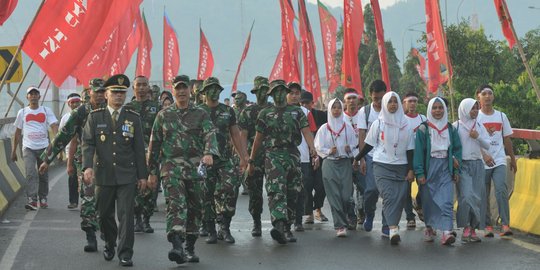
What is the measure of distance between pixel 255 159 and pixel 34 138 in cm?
469

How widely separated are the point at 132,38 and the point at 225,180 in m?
22.0

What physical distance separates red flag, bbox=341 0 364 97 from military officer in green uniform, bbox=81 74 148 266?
343 inches

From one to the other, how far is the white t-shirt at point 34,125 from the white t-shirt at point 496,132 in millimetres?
6769

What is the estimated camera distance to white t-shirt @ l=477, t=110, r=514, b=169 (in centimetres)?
1157

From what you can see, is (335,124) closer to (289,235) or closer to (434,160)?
(434,160)

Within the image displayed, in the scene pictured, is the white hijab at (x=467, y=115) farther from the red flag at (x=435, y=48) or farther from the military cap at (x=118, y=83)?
the red flag at (x=435, y=48)

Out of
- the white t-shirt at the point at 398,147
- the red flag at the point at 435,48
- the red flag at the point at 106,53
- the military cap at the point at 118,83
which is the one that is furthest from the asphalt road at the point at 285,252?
the red flag at the point at 106,53

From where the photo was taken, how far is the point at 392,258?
32.0ft

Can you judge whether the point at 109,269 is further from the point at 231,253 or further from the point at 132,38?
the point at 132,38

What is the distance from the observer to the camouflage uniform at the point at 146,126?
1187cm

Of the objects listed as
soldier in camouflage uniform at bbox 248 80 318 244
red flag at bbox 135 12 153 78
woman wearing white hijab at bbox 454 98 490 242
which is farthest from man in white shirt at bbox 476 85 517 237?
red flag at bbox 135 12 153 78

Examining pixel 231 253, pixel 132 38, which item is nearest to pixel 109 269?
pixel 231 253

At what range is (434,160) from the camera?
11102mm

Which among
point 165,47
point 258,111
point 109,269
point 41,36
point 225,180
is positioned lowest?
point 109,269
